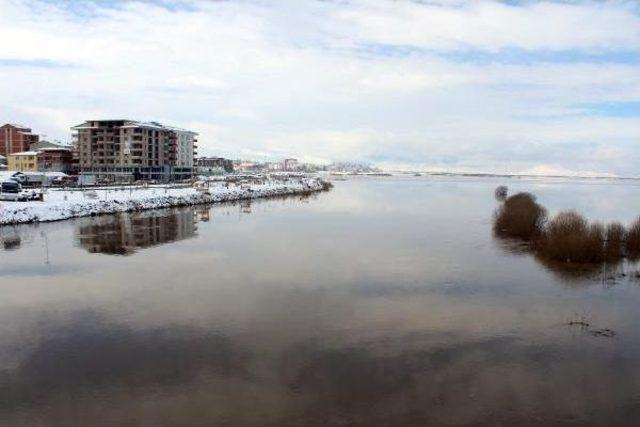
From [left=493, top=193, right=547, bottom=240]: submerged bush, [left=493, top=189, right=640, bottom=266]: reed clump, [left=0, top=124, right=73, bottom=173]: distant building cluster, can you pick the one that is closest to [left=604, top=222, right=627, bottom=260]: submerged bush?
[left=493, top=189, right=640, bottom=266]: reed clump

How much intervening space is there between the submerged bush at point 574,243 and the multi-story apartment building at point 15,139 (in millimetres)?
90915

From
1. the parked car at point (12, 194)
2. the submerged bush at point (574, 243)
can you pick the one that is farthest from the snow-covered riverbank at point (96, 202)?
the submerged bush at point (574, 243)

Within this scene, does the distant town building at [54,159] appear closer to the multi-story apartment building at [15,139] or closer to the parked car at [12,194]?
the multi-story apartment building at [15,139]

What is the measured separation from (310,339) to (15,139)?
97568mm

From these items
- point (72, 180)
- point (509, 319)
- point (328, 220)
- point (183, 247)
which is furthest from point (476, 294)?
point (72, 180)

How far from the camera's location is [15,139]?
95188 mm

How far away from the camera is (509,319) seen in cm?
1439

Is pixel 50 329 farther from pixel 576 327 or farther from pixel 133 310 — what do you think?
pixel 576 327

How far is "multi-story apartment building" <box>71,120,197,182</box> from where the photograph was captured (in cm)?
7975

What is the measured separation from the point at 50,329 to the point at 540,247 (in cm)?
1906

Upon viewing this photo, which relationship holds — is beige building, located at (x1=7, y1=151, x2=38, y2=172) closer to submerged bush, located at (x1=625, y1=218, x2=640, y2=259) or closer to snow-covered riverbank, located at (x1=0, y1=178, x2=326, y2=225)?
snow-covered riverbank, located at (x1=0, y1=178, x2=326, y2=225)

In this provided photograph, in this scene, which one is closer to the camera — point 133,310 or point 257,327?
point 257,327

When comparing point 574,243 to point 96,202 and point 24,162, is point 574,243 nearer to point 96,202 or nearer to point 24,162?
point 96,202

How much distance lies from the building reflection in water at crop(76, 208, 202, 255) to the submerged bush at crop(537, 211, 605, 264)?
16318 mm
